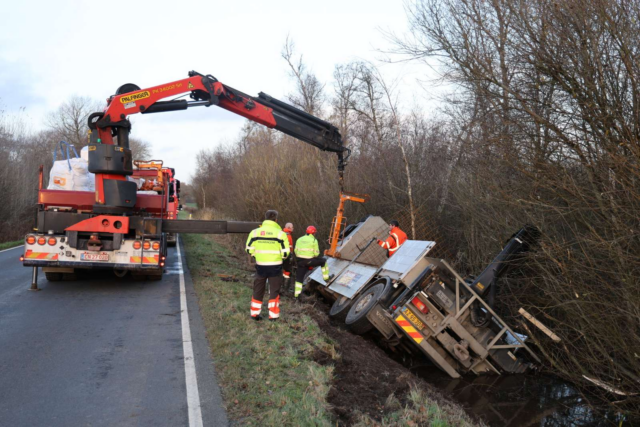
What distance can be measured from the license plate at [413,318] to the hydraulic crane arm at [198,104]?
14.9 ft

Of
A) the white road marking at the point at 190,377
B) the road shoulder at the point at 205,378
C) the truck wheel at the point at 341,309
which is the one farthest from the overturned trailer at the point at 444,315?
the white road marking at the point at 190,377

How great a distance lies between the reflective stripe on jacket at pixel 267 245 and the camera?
25.7 ft

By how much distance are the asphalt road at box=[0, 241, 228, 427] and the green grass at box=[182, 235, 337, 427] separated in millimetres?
190

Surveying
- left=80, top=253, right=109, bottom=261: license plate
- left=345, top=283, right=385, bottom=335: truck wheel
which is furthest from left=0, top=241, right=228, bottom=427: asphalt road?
left=345, top=283, right=385, bottom=335: truck wheel

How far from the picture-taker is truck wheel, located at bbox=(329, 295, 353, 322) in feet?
29.6

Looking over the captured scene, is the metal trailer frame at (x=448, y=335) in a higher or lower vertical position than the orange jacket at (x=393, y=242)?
lower

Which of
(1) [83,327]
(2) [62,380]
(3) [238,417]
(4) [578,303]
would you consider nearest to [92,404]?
(2) [62,380]

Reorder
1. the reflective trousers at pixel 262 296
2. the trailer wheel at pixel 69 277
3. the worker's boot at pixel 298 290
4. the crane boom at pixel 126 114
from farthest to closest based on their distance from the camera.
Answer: the trailer wheel at pixel 69 277 → the worker's boot at pixel 298 290 → the crane boom at pixel 126 114 → the reflective trousers at pixel 262 296

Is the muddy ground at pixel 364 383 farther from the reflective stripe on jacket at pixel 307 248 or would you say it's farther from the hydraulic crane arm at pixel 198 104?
the hydraulic crane arm at pixel 198 104

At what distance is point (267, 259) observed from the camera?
7.87m

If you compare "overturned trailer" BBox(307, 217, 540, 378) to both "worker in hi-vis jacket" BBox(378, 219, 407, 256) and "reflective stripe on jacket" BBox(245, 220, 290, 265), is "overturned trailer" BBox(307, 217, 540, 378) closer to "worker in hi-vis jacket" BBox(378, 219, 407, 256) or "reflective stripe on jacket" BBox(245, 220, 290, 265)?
"worker in hi-vis jacket" BBox(378, 219, 407, 256)

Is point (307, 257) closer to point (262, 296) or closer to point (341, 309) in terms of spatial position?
point (341, 309)

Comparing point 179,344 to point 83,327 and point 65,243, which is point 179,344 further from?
point 65,243

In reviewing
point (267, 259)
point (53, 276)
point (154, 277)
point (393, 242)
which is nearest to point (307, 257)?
point (393, 242)
